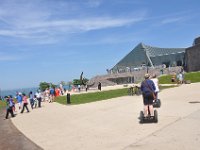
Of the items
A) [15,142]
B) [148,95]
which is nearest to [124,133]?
[148,95]

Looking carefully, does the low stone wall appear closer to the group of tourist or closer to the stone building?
the stone building

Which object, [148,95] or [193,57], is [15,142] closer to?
[148,95]

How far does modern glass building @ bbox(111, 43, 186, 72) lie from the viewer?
103 meters

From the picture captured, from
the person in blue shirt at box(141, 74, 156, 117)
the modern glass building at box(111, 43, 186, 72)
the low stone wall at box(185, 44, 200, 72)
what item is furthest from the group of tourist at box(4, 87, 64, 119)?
the modern glass building at box(111, 43, 186, 72)

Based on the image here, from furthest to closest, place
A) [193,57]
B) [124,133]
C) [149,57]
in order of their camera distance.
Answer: [149,57] → [193,57] → [124,133]

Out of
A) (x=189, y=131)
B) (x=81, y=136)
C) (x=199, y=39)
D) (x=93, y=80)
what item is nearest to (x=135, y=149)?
(x=189, y=131)

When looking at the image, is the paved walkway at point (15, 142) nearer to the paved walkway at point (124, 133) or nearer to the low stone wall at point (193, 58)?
the paved walkway at point (124, 133)

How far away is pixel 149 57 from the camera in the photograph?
110375mm

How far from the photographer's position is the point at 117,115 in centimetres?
1392

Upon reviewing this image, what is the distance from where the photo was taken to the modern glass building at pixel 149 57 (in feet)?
336

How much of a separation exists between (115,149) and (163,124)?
121 inches

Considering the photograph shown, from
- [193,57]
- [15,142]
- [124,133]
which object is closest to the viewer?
[124,133]

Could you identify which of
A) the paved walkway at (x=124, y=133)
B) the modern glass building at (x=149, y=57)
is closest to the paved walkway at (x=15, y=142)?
the paved walkway at (x=124, y=133)

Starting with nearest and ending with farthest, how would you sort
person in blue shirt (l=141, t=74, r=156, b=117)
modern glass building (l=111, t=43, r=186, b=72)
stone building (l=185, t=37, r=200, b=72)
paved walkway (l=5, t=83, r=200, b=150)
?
paved walkway (l=5, t=83, r=200, b=150) < person in blue shirt (l=141, t=74, r=156, b=117) < stone building (l=185, t=37, r=200, b=72) < modern glass building (l=111, t=43, r=186, b=72)
